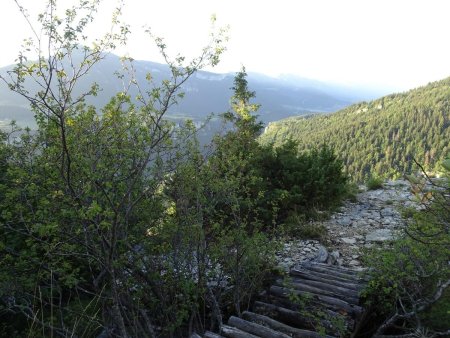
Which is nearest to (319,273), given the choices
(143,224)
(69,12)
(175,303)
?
(175,303)

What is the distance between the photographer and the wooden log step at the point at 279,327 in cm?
431

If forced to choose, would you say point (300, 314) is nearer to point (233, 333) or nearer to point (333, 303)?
point (333, 303)

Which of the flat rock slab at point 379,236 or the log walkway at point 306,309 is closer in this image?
the log walkway at point 306,309

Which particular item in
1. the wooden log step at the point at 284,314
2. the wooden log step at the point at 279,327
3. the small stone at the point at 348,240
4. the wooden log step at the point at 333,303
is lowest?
the small stone at the point at 348,240

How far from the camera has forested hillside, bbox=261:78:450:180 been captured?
361 feet

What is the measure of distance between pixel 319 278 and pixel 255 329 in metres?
2.04

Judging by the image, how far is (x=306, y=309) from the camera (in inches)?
197

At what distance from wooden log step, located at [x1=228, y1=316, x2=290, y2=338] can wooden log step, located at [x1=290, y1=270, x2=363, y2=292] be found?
1889 millimetres

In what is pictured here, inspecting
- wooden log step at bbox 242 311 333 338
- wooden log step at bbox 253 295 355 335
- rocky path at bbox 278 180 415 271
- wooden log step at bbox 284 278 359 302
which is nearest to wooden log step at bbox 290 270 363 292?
wooden log step at bbox 284 278 359 302

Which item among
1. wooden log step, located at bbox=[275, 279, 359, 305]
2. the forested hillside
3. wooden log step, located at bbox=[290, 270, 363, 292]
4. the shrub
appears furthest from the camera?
the forested hillside

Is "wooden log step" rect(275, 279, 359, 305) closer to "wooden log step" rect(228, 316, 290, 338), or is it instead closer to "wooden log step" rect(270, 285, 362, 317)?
"wooden log step" rect(270, 285, 362, 317)

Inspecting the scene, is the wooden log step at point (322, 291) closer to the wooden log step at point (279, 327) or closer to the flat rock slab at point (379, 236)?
the wooden log step at point (279, 327)

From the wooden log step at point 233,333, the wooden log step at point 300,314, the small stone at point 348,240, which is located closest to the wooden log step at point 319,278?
the wooden log step at point 300,314

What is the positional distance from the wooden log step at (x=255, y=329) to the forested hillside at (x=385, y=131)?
9308 cm
